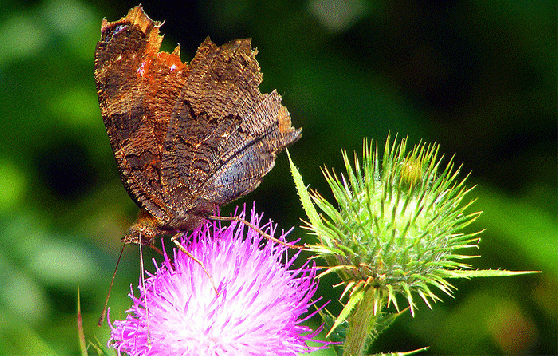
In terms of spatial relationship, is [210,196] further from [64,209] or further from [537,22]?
[537,22]

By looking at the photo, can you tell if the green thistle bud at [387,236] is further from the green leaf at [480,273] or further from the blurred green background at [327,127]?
the blurred green background at [327,127]

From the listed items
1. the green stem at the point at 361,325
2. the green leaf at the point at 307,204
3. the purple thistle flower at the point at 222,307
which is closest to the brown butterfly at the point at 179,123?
the purple thistle flower at the point at 222,307

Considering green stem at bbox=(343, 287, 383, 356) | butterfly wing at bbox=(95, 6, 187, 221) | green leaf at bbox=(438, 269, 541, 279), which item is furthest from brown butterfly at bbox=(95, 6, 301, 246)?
green leaf at bbox=(438, 269, 541, 279)

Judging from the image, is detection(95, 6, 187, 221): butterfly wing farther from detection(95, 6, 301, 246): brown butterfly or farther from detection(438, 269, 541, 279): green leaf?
detection(438, 269, 541, 279): green leaf

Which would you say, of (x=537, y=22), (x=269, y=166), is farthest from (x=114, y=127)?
(x=537, y=22)

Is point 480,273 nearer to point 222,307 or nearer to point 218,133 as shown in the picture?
point 222,307

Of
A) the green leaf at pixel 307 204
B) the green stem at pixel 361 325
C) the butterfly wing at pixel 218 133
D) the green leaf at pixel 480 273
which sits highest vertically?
the butterfly wing at pixel 218 133
